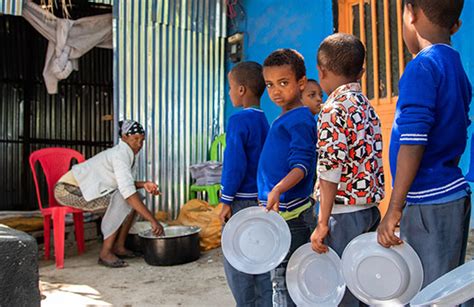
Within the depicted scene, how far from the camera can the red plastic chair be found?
4598 millimetres

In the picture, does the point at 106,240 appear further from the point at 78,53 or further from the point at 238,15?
the point at 238,15

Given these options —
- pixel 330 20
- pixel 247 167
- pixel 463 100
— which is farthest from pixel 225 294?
pixel 330 20

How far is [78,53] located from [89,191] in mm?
1924

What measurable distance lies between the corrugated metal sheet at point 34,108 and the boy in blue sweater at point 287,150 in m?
6.64

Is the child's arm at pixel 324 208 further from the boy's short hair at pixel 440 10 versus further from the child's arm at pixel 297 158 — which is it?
the boy's short hair at pixel 440 10

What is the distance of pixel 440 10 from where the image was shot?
5.17 feet

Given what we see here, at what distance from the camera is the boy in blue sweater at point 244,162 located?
247 centimetres

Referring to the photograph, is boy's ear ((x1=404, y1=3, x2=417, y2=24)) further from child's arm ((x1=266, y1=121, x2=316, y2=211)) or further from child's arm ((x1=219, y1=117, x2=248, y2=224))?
child's arm ((x1=219, y1=117, x2=248, y2=224))

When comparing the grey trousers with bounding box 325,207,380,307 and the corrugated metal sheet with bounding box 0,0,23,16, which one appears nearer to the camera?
the grey trousers with bounding box 325,207,380,307

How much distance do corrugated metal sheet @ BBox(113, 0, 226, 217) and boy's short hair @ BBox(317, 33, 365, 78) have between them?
413cm

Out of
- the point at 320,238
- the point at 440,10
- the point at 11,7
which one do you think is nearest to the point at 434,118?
the point at 440,10

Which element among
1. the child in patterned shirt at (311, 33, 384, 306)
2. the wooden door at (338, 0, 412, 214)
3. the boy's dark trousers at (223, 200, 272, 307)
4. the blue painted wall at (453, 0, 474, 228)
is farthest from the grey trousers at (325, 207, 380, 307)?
the wooden door at (338, 0, 412, 214)

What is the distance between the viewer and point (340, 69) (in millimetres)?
1951

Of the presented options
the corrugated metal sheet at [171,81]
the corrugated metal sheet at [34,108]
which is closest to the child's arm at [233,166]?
the corrugated metal sheet at [171,81]
